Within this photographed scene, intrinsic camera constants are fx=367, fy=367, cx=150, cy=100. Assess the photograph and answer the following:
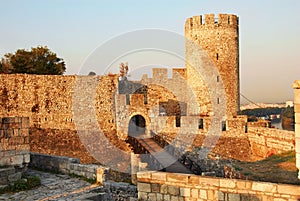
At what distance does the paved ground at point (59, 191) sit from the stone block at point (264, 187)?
3.45 m

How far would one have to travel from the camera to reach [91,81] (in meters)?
20.0

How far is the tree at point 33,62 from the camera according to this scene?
78.3ft

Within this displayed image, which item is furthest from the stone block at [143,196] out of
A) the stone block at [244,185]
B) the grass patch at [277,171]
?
the grass patch at [277,171]

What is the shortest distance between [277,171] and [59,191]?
6514 millimetres

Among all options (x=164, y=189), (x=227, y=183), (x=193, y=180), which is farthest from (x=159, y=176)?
(x=227, y=183)

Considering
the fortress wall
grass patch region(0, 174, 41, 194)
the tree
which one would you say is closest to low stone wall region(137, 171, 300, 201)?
grass patch region(0, 174, 41, 194)

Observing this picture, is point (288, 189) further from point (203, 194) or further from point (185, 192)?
point (185, 192)

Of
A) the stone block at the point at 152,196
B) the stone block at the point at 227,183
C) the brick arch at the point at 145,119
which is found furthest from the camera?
the brick arch at the point at 145,119

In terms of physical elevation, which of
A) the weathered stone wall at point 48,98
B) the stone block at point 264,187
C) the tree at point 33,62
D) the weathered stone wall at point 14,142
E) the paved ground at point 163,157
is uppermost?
the tree at point 33,62

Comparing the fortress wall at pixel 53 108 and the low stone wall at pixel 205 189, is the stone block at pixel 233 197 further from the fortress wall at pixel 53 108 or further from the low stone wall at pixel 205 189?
the fortress wall at pixel 53 108

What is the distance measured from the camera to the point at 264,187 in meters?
5.42

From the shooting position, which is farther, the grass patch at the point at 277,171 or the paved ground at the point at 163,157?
the paved ground at the point at 163,157

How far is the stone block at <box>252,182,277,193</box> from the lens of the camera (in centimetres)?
536

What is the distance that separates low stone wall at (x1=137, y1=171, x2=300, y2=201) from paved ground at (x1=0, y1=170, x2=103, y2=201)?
1.68 meters
